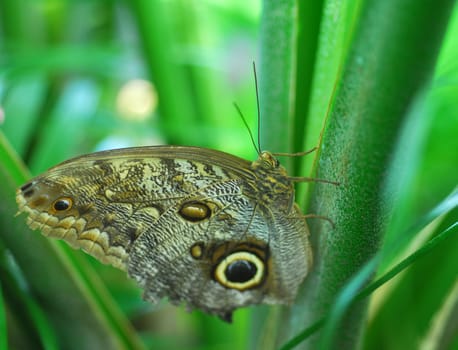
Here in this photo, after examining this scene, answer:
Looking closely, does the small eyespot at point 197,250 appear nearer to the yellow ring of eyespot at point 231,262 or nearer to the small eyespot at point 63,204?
the yellow ring of eyespot at point 231,262

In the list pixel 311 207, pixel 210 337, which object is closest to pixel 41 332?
pixel 311 207

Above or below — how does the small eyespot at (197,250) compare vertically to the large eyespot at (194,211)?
below

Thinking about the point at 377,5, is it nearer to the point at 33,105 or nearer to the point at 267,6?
the point at 267,6

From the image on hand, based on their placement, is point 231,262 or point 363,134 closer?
point 363,134

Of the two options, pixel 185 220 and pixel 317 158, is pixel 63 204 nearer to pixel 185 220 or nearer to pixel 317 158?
pixel 185 220

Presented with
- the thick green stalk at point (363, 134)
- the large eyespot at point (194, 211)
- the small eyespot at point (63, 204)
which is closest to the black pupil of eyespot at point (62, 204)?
the small eyespot at point (63, 204)

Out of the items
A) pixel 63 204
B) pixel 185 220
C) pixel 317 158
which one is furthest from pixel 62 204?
pixel 317 158
